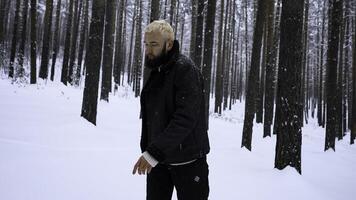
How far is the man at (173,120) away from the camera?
2.20m

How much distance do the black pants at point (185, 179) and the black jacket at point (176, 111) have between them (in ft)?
0.28

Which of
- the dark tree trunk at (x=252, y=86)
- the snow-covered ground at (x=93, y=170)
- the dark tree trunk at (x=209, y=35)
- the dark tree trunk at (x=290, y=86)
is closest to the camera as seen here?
the snow-covered ground at (x=93, y=170)

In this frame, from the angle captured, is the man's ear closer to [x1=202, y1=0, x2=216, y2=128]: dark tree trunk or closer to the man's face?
the man's face

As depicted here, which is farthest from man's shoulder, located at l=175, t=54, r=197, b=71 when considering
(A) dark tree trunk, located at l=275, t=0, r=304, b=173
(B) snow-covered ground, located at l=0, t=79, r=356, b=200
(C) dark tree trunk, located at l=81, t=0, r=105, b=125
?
(C) dark tree trunk, located at l=81, t=0, r=105, b=125

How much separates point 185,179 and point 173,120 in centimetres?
46

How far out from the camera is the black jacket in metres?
2.19

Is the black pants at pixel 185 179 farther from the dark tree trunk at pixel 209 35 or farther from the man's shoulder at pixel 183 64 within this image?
the dark tree trunk at pixel 209 35

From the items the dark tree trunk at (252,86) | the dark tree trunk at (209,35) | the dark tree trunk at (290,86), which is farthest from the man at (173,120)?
the dark tree trunk at (209,35)

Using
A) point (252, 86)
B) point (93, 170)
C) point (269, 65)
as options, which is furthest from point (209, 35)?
point (93, 170)

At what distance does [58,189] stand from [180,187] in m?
2.43

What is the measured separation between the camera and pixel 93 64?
8891mm

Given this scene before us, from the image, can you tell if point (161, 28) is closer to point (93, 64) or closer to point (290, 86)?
point (290, 86)

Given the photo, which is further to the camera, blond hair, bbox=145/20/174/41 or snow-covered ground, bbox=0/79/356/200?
snow-covered ground, bbox=0/79/356/200

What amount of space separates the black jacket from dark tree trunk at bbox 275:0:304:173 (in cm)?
444
